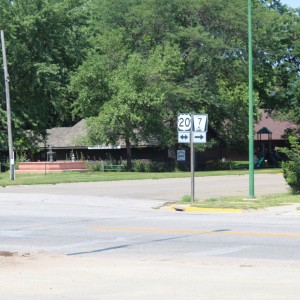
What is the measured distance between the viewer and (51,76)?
62.3m

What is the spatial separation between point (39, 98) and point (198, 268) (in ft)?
182

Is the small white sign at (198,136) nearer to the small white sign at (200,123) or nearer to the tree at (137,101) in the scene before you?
the small white sign at (200,123)

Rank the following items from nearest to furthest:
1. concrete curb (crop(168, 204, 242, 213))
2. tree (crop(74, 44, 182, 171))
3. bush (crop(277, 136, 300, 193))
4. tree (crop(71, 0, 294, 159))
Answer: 1. concrete curb (crop(168, 204, 242, 213))
2. bush (crop(277, 136, 300, 193))
3. tree (crop(74, 44, 182, 171))
4. tree (crop(71, 0, 294, 159))

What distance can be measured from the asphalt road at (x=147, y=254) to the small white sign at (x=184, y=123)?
2982 mm

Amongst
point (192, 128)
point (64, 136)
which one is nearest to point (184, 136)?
point (192, 128)

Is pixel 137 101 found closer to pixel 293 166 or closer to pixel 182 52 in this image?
pixel 182 52

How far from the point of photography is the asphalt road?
30.0 feet

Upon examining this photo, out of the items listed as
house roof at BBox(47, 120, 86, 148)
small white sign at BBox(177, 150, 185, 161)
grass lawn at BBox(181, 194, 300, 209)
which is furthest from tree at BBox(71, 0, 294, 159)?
grass lawn at BBox(181, 194, 300, 209)

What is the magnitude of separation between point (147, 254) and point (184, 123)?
12141 mm

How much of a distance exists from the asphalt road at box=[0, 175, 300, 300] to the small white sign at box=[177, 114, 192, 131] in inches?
117

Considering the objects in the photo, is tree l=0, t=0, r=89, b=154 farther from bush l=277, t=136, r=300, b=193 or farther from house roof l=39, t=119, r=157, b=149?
bush l=277, t=136, r=300, b=193

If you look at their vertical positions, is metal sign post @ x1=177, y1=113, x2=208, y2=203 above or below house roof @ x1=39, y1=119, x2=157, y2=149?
below

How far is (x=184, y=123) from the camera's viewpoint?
2436 cm

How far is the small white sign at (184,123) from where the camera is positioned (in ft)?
79.5
